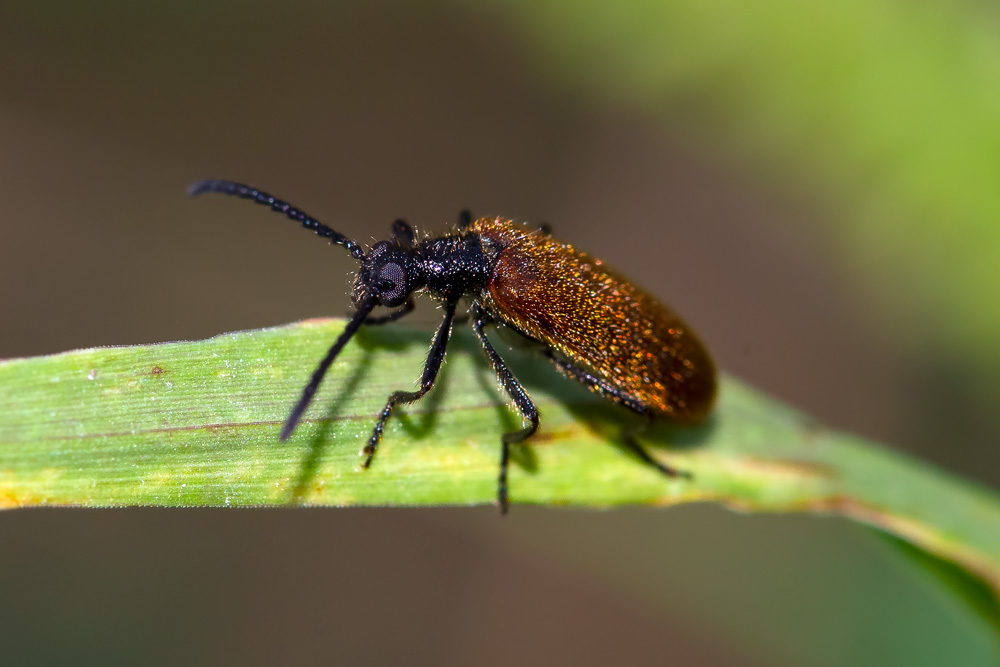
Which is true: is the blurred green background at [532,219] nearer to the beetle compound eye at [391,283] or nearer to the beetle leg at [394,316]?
the beetle leg at [394,316]

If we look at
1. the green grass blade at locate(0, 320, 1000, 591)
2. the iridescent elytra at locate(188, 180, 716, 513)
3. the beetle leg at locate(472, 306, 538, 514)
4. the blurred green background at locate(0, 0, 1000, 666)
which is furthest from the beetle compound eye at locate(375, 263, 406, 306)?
the blurred green background at locate(0, 0, 1000, 666)

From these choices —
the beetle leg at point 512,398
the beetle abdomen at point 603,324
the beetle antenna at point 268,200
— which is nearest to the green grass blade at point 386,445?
the beetle leg at point 512,398

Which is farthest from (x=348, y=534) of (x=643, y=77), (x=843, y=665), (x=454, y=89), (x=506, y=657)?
(x=454, y=89)

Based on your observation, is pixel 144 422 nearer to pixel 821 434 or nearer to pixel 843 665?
pixel 821 434

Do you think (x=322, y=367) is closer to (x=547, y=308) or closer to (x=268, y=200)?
(x=268, y=200)

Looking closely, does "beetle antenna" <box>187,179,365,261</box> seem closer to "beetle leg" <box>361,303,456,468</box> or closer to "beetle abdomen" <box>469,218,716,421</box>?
"beetle leg" <box>361,303,456,468</box>

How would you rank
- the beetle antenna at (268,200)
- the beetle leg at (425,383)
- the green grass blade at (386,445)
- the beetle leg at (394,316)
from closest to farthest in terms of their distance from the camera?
1. the green grass blade at (386,445)
2. the beetle leg at (425,383)
3. the beetle antenna at (268,200)
4. the beetle leg at (394,316)

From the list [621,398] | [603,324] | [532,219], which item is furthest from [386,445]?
[532,219]
